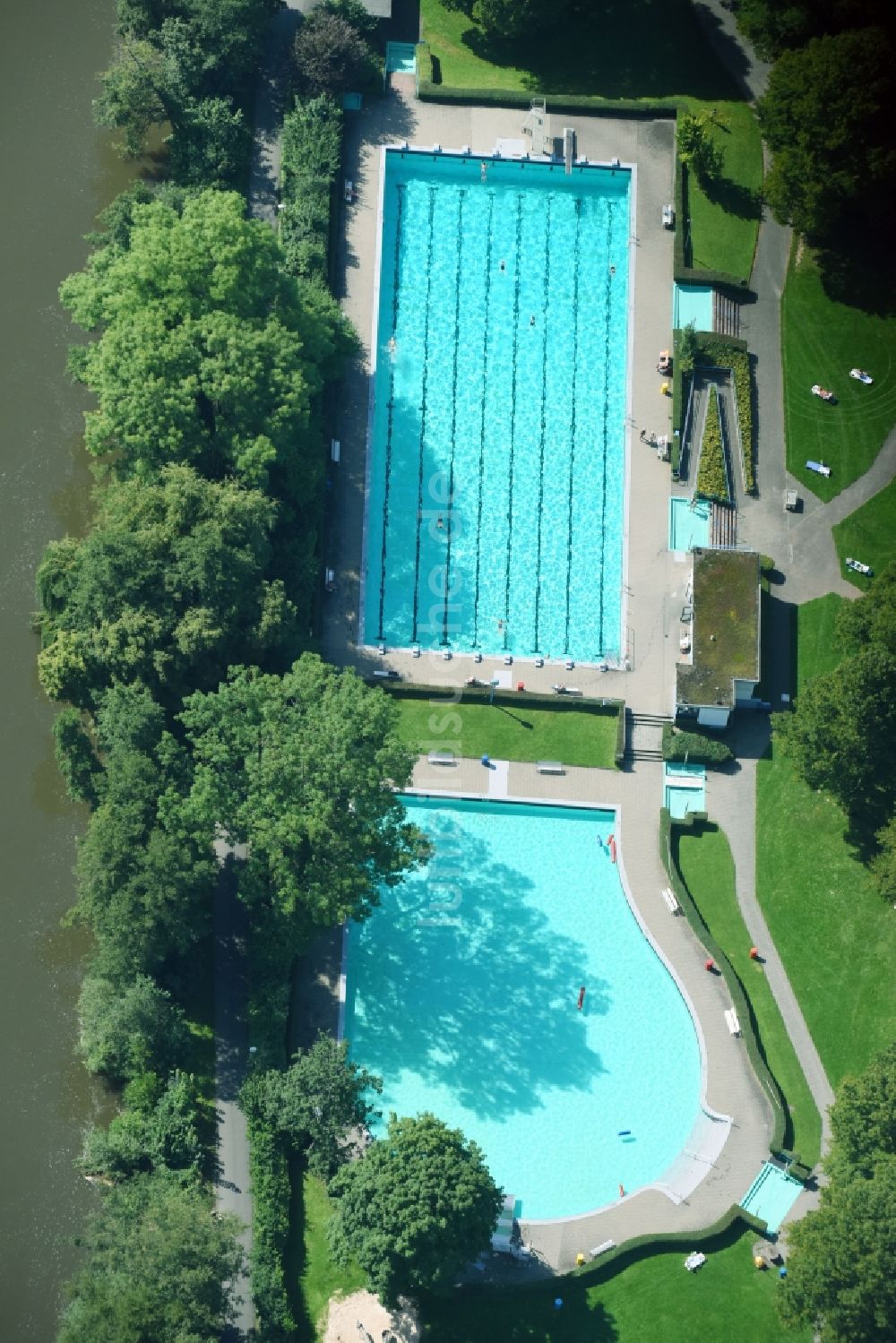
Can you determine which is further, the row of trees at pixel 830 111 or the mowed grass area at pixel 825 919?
the row of trees at pixel 830 111

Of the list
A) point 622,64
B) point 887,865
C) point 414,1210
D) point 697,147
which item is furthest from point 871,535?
point 414,1210

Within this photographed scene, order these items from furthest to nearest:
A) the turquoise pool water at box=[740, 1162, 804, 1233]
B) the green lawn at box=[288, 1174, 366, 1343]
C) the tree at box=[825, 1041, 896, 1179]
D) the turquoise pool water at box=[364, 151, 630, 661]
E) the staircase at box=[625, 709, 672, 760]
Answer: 1. the turquoise pool water at box=[364, 151, 630, 661]
2. the staircase at box=[625, 709, 672, 760]
3. the turquoise pool water at box=[740, 1162, 804, 1233]
4. the green lawn at box=[288, 1174, 366, 1343]
5. the tree at box=[825, 1041, 896, 1179]

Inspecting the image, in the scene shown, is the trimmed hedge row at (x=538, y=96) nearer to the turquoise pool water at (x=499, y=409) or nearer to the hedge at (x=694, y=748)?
the turquoise pool water at (x=499, y=409)

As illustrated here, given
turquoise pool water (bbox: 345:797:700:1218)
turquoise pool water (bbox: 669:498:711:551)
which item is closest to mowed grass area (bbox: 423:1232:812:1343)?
turquoise pool water (bbox: 345:797:700:1218)

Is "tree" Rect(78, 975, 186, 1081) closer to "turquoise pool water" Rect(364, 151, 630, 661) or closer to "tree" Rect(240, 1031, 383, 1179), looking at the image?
"tree" Rect(240, 1031, 383, 1179)

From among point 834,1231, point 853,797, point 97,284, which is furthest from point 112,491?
point 834,1231

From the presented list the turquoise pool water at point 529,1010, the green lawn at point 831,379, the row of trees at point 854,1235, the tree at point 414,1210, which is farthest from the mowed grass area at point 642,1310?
the green lawn at point 831,379

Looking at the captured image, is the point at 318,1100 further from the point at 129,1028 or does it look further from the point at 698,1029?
the point at 698,1029
